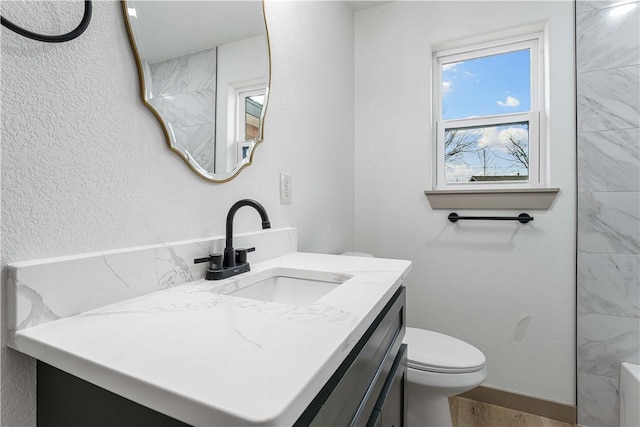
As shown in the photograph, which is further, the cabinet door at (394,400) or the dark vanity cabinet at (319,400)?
the cabinet door at (394,400)

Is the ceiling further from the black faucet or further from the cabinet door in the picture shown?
the cabinet door

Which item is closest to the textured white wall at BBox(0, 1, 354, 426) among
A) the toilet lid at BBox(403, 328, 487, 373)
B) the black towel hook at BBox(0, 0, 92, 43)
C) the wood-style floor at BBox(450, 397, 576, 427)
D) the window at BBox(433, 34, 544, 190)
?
the black towel hook at BBox(0, 0, 92, 43)

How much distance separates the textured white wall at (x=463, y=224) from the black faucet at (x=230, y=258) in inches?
49.7

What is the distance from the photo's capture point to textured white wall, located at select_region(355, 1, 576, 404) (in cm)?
160

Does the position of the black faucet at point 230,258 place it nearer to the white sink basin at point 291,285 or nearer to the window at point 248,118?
the white sink basin at point 291,285

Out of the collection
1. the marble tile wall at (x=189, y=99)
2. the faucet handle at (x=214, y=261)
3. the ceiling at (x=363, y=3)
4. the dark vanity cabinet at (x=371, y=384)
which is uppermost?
the ceiling at (x=363, y=3)

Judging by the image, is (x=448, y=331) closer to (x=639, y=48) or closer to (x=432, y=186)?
(x=432, y=186)

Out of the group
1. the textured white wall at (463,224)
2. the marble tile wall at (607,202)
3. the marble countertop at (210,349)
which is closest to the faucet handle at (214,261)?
the marble countertop at (210,349)

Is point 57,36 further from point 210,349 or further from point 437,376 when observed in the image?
point 437,376

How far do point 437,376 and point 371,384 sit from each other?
2.39 ft

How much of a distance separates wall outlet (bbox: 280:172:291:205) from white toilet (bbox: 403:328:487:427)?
0.84 m

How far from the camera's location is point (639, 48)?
4.77 feet

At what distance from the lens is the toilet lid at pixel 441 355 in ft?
4.08

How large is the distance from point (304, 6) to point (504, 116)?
4.13 ft
